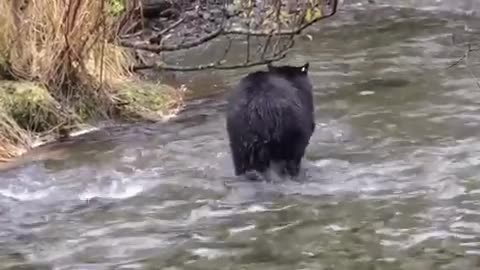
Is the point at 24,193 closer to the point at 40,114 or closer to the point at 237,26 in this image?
the point at 40,114

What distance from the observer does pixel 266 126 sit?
20.9ft

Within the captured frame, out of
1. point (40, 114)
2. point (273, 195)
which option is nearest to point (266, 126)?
point (273, 195)

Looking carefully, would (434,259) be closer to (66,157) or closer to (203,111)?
(66,157)

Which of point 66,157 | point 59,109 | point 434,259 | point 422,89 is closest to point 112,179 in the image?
point 66,157

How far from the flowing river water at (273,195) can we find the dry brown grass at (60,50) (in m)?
0.42

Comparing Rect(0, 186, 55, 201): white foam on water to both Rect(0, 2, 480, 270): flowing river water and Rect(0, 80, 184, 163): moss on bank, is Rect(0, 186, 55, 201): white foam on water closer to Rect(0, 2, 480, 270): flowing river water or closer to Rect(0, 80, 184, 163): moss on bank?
Rect(0, 2, 480, 270): flowing river water

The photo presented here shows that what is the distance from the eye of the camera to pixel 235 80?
34.0 ft

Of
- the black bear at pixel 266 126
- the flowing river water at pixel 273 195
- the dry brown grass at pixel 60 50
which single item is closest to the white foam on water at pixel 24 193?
the flowing river water at pixel 273 195

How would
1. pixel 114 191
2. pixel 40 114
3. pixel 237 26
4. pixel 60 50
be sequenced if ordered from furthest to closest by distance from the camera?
pixel 237 26 < pixel 60 50 < pixel 40 114 < pixel 114 191

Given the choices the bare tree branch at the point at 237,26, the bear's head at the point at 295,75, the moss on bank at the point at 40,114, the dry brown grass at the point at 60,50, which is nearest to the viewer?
the bear's head at the point at 295,75

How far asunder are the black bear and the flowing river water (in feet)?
0.47

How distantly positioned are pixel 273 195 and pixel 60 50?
3058 millimetres

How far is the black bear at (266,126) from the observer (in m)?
6.40

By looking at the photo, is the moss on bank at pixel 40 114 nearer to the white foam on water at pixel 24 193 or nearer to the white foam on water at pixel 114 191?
the white foam on water at pixel 24 193
